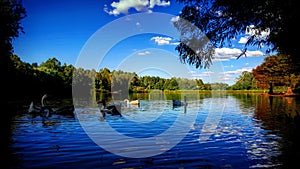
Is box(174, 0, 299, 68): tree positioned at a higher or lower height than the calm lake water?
higher

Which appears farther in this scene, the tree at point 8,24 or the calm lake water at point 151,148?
the tree at point 8,24

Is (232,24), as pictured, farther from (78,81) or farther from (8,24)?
(78,81)

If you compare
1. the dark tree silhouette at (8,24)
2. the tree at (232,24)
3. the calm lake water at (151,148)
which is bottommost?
the calm lake water at (151,148)

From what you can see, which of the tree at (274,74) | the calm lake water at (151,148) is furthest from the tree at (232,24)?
the tree at (274,74)

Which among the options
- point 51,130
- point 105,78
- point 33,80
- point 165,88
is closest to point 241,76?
point 165,88

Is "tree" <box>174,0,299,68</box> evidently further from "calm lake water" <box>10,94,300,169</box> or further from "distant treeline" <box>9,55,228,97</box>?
"distant treeline" <box>9,55,228,97</box>

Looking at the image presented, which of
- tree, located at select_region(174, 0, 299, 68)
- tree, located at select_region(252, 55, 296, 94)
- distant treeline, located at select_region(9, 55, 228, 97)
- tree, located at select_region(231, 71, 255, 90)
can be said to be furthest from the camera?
tree, located at select_region(231, 71, 255, 90)

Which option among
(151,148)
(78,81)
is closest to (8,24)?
(151,148)

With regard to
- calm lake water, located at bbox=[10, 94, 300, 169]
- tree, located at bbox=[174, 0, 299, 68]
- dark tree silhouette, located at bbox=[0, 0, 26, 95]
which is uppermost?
dark tree silhouette, located at bbox=[0, 0, 26, 95]

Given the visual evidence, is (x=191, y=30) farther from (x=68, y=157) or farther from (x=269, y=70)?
(x=269, y=70)

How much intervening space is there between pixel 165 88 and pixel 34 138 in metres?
143

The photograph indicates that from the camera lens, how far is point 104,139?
13.1m

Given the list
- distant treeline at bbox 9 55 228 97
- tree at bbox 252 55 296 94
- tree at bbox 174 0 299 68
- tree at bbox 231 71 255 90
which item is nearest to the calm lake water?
tree at bbox 174 0 299 68

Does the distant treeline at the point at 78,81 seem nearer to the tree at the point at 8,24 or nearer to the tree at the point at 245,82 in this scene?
the tree at the point at 245,82
